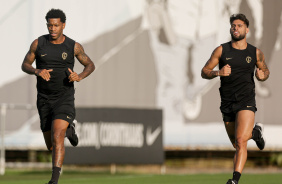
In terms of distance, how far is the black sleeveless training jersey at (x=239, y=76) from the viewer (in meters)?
12.8

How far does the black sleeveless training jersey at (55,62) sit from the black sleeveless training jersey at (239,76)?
207 centimetres

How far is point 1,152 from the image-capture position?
66.1ft

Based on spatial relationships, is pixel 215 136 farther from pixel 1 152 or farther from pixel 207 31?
pixel 1 152

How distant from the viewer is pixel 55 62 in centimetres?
1268

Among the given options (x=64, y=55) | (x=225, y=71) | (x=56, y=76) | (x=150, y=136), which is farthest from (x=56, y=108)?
(x=150, y=136)

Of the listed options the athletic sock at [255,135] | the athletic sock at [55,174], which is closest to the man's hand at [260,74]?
the athletic sock at [255,135]

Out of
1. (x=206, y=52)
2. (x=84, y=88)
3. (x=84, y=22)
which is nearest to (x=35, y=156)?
(x=84, y=88)

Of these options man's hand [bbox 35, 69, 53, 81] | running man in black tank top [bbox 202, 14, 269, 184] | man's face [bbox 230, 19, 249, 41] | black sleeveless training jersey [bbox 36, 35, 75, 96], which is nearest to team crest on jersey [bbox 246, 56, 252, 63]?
running man in black tank top [bbox 202, 14, 269, 184]

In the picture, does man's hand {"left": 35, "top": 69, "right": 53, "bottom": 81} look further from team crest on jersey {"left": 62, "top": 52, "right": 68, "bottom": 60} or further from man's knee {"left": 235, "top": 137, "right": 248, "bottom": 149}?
man's knee {"left": 235, "top": 137, "right": 248, "bottom": 149}

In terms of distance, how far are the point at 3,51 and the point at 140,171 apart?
427cm

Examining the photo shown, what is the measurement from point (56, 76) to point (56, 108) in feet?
1.42

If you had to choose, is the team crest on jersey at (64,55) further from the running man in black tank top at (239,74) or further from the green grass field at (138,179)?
the green grass field at (138,179)

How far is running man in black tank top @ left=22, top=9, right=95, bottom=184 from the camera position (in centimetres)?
1255

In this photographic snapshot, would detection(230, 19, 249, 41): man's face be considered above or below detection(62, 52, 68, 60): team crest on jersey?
above
